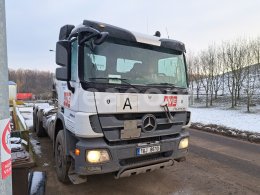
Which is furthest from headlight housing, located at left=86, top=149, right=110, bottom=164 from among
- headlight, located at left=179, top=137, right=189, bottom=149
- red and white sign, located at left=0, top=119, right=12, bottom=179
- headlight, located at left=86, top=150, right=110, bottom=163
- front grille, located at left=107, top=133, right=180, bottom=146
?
red and white sign, located at left=0, top=119, right=12, bottom=179

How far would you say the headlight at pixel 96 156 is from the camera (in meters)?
3.23

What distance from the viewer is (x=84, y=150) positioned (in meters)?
3.22

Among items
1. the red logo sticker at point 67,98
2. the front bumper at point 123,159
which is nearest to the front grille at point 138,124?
the front bumper at point 123,159

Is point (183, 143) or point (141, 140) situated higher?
point (141, 140)

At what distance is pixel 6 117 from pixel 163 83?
9.67ft

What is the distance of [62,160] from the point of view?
4.08m

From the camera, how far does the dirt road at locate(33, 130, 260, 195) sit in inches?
158

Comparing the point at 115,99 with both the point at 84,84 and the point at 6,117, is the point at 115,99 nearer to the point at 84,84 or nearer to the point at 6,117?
the point at 84,84

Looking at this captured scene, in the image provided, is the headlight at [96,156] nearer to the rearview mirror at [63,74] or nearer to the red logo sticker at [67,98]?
the red logo sticker at [67,98]

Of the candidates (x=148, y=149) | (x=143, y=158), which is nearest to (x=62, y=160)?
(x=143, y=158)

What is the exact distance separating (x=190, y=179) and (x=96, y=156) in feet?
7.50

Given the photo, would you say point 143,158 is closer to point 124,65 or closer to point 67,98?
point 124,65

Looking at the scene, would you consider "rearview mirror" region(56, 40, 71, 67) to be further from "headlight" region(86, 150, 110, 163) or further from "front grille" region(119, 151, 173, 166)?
"front grille" region(119, 151, 173, 166)

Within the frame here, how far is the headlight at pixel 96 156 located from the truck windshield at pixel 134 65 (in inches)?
40.7
